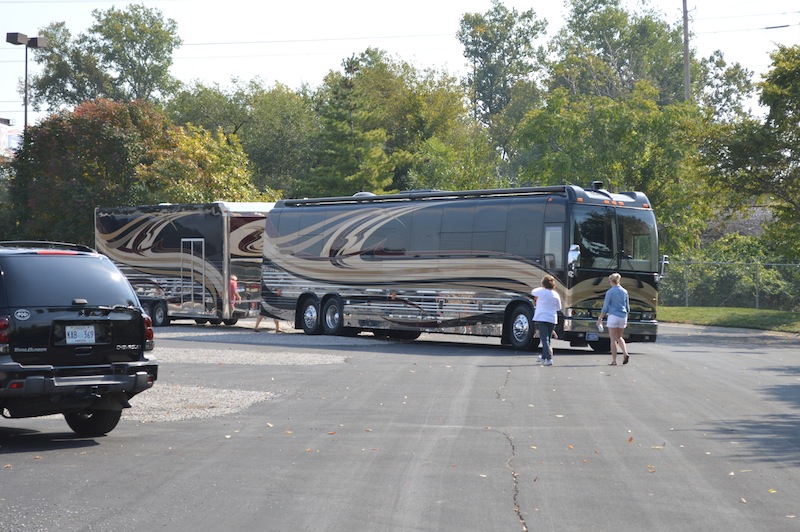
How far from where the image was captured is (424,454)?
421 inches

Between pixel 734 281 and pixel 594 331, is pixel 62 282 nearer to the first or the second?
pixel 594 331

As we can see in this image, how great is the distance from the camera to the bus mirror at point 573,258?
2394 centimetres

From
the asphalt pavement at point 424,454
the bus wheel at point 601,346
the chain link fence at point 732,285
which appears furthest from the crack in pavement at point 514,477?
the chain link fence at point 732,285

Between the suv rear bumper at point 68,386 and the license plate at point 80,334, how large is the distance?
10.6 inches

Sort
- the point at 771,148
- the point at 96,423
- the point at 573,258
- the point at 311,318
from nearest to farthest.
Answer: the point at 96,423, the point at 573,258, the point at 311,318, the point at 771,148

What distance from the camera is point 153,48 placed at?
98.1m

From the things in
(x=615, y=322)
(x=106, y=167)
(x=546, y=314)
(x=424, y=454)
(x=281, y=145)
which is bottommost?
(x=424, y=454)

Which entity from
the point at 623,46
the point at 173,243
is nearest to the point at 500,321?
the point at 173,243

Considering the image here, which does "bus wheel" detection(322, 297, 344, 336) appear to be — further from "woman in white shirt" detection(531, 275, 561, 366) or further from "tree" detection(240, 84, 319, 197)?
"tree" detection(240, 84, 319, 197)

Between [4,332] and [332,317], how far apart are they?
64.5 ft

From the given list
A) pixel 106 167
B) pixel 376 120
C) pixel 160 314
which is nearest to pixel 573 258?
pixel 160 314

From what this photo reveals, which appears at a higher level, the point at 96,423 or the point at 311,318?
the point at 311,318

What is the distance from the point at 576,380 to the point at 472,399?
3379 mm

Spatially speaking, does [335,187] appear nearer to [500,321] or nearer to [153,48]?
[153,48]
